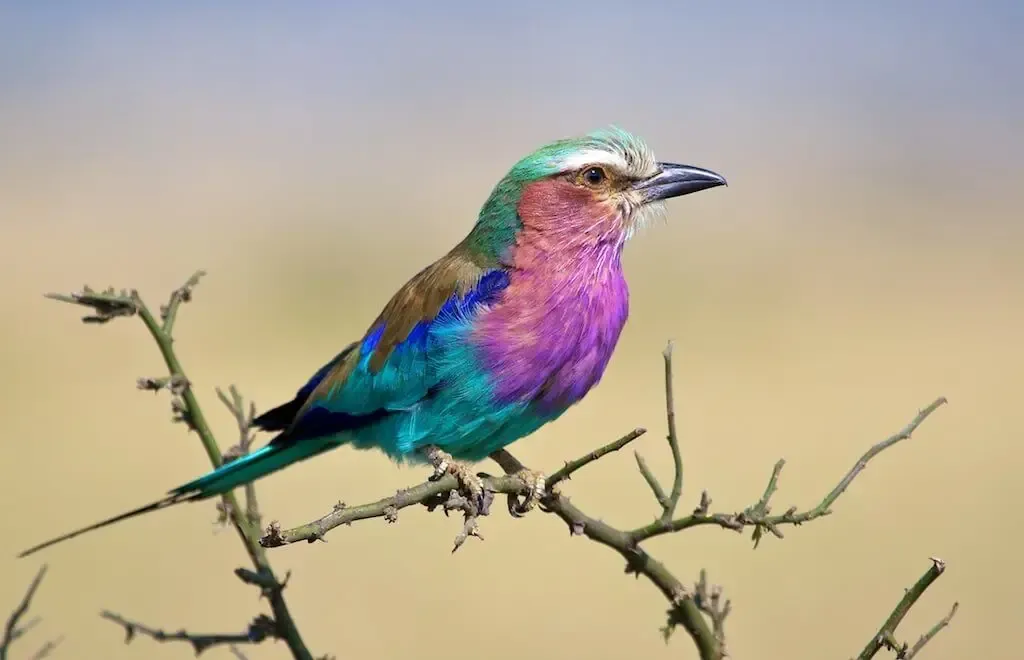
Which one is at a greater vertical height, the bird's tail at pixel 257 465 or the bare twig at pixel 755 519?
the bird's tail at pixel 257 465

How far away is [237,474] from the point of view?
3.94 m

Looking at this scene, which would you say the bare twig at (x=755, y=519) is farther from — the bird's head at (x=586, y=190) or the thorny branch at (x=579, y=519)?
the bird's head at (x=586, y=190)

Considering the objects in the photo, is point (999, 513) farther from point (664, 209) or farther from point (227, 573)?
point (664, 209)

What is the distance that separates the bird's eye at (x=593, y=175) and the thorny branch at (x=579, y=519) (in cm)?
133

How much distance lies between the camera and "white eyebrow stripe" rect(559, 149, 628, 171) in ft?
14.2

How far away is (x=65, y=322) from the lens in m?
17.4

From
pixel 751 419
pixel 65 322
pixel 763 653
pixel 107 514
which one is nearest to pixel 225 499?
pixel 763 653

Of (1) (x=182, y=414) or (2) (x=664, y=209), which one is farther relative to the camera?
(2) (x=664, y=209)

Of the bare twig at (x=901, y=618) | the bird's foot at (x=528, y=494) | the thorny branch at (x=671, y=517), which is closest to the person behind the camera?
the bare twig at (x=901, y=618)

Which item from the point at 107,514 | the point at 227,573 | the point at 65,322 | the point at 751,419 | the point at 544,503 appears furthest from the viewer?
the point at 65,322

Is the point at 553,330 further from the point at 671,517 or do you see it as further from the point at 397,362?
the point at 671,517

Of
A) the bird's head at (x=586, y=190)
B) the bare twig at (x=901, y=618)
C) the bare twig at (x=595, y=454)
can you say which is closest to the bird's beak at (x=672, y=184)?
the bird's head at (x=586, y=190)

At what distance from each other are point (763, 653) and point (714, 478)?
9.96ft

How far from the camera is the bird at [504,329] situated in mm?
4023
